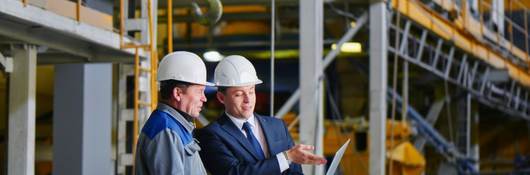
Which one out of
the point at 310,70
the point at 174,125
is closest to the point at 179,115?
the point at 174,125

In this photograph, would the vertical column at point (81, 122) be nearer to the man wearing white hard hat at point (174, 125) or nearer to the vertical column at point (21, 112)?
the vertical column at point (21, 112)

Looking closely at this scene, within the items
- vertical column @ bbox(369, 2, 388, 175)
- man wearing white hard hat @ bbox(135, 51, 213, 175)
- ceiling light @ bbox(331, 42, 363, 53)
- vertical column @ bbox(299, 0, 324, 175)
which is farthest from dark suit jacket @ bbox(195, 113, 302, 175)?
ceiling light @ bbox(331, 42, 363, 53)

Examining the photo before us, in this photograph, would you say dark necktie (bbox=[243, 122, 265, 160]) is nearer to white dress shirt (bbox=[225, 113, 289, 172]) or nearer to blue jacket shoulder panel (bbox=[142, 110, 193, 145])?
white dress shirt (bbox=[225, 113, 289, 172])

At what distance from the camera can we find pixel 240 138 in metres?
5.81

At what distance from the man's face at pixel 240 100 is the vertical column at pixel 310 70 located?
539 cm

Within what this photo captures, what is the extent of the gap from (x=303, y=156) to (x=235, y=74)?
67 centimetres

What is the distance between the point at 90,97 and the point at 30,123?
1.88 metres

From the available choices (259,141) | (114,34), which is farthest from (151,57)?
(259,141)

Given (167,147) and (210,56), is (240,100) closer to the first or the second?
(167,147)

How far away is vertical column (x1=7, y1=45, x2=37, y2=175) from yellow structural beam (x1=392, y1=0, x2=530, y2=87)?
21.1 feet

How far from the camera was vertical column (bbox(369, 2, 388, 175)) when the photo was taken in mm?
13047

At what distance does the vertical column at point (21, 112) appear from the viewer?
844cm

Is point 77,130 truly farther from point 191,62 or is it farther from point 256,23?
point 256,23

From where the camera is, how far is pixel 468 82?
17.8 meters
